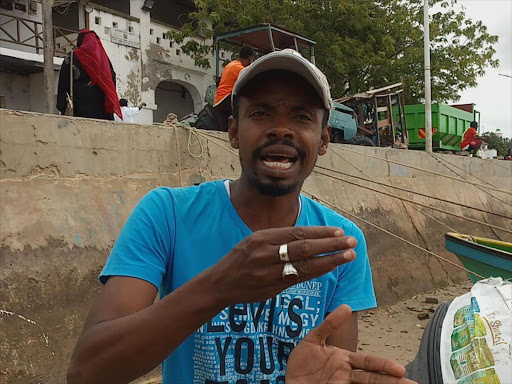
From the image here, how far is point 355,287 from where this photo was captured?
1683 mm

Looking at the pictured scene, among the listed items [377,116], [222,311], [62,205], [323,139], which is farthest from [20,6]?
[222,311]

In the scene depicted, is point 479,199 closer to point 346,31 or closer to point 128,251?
point 346,31

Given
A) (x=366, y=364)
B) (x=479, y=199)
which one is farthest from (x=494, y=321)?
(x=479, y=199)

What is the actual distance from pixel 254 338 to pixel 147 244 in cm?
45

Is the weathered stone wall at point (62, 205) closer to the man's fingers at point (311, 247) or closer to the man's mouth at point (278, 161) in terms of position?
the man's mouth at point (278, 161)

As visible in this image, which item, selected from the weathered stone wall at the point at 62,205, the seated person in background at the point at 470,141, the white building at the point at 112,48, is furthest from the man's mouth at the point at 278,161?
the seated person in background at the point at 470,141

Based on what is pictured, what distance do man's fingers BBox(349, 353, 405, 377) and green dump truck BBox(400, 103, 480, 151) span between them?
1283cm

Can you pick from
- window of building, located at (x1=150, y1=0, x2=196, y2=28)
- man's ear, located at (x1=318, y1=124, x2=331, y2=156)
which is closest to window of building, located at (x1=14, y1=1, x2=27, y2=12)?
window of building, located at (x1=150, y1=0, x2=196, y2=28)

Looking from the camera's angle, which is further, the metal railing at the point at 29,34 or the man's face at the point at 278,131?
the metal railing at the point at 29,34

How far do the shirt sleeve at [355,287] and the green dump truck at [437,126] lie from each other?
12.4m

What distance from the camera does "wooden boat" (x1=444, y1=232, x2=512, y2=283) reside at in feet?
17.7

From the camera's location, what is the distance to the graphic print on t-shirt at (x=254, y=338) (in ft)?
4.95

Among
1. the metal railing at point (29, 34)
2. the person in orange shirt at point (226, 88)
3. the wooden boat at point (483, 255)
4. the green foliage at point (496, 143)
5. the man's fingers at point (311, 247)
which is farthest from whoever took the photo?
the green foliage at point (496, 143)

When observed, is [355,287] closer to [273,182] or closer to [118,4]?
[273,182]
